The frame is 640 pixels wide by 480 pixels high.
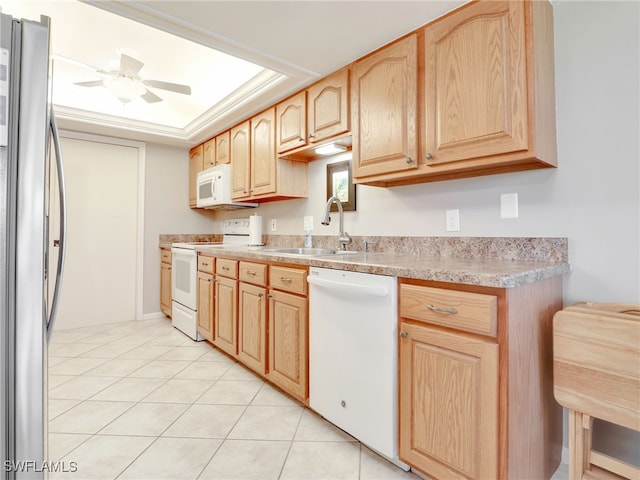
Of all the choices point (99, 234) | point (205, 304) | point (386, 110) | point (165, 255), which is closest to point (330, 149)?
point (386, 110)

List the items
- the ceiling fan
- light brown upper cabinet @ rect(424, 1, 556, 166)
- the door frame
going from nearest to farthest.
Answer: light brown upper cabinet @ rect(424, 1, 556, 166)
the ceiling fan
the door frame

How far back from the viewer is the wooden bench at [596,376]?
1.06 meters

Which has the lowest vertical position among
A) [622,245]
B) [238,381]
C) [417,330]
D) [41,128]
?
[238,381]

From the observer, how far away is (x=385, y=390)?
1428 millimetres

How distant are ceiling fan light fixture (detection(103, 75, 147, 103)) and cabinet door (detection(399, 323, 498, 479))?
8.46ft

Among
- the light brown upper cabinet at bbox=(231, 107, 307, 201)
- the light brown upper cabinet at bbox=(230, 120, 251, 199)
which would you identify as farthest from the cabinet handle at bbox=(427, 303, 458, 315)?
the light brown upper cabinet at bbox=(230, 120, 251, 199)

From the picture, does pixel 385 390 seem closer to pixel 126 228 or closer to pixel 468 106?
pixel 468 106

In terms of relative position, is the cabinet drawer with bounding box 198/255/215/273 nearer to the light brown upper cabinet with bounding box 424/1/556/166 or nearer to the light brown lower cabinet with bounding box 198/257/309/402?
the light brown lower cabinet with bounding box 198/257/309/402

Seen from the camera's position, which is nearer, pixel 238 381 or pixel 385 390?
pixel 385 390

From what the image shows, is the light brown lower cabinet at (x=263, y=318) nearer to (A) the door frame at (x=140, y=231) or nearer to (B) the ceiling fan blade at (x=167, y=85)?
(B) the ceiling fan blade at (x=167, y=85)

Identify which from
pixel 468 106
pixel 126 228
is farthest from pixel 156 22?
pixel 126 228

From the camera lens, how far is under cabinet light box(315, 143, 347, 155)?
2.40 m

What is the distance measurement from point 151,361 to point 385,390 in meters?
2.10

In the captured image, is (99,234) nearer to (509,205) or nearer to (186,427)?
(186,427)
